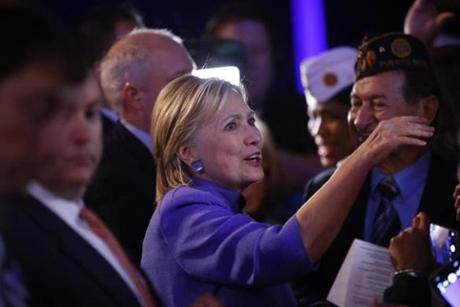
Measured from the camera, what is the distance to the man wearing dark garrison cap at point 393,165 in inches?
120

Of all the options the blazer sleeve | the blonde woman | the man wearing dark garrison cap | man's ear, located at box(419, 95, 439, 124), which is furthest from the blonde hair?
man's ear, located at box(419, 95, 439, 124)

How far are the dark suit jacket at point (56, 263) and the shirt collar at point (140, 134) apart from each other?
1.37 m

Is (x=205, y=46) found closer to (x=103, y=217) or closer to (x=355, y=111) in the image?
(x=355, y=111)

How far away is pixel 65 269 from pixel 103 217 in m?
1.16

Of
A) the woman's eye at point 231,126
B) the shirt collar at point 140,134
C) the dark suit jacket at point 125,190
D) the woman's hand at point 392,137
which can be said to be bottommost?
the dark suit jacket at point 125,190

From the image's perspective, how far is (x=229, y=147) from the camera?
8.34 feet

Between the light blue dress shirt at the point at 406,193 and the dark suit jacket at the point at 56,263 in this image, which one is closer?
the dark suit jacket at the point at 56,263

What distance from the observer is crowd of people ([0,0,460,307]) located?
1.64m

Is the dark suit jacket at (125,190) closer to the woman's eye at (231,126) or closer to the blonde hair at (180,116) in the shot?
the blonde hair at (180,116)

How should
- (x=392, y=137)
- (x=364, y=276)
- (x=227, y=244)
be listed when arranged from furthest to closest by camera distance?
(x=364, y=276) → (x=392, y=137) → (x=227, y=244)

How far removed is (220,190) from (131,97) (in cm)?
96

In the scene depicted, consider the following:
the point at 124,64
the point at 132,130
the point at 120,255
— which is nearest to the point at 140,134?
the point at 132,130

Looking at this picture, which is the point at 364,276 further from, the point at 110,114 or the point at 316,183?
the point at 110,114

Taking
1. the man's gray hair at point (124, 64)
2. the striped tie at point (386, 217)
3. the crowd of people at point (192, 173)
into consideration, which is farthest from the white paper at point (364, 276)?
the man's gray hair at point (124, 64)
